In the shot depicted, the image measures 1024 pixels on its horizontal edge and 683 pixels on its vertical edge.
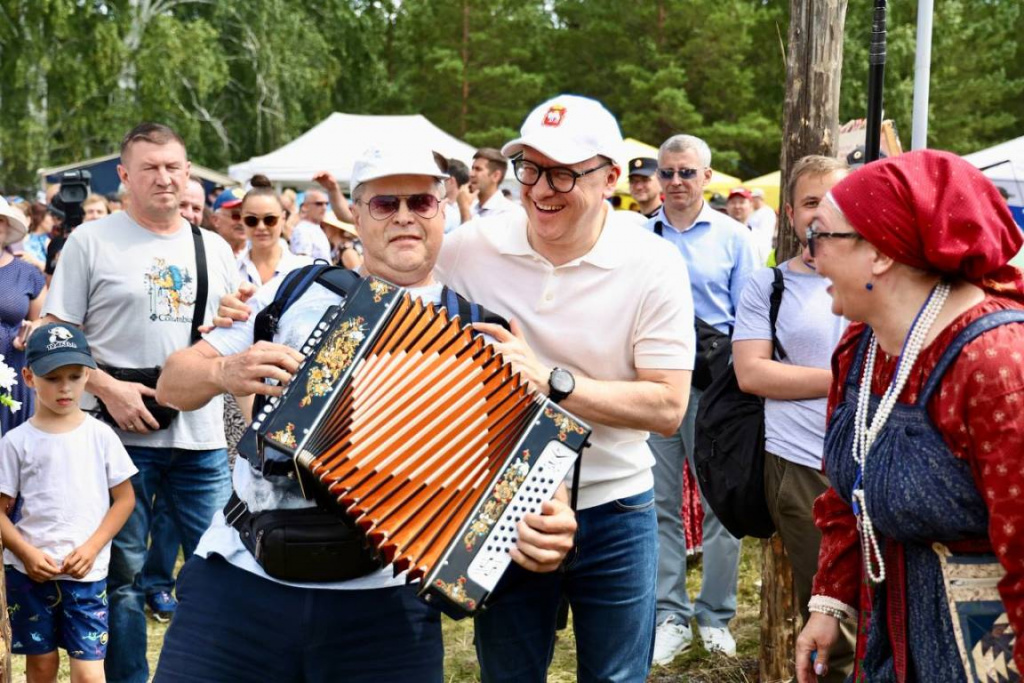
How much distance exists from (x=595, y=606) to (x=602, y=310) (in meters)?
0.86

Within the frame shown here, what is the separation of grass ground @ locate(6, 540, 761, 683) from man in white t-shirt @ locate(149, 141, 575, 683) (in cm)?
268

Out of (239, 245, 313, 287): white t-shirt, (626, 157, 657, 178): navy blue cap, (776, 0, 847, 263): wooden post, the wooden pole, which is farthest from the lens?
the wooden pole

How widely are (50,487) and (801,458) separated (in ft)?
9.45

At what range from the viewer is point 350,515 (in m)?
2.65

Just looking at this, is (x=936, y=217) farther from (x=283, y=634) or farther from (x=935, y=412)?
(x=283, y=634)

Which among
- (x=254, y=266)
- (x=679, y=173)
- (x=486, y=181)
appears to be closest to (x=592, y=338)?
(x=679, y=173)

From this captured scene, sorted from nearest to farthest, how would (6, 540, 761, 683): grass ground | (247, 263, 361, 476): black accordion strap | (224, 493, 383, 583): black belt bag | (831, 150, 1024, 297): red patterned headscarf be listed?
(831, 150, 1024, 297): red patterned headscarf → (224, 493, 383, 583): black belt bag → (247, 263, 361, 476): black accordion strap → (6, 540, 761, 683): grass ground

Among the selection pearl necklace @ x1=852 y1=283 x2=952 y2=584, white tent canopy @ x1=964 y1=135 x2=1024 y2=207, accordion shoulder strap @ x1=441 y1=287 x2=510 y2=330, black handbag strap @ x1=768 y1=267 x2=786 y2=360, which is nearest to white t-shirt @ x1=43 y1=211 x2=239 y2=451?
accordion shoulder strap @ x1=441 y1=287 x2=510 y2=330

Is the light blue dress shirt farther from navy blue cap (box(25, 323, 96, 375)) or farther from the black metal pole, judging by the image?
navy blue cap (box(25, 323, 96, 375))

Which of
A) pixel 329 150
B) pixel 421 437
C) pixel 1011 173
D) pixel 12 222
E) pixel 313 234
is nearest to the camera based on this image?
pixel 421 437

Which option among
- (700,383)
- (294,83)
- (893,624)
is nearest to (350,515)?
(893,624)

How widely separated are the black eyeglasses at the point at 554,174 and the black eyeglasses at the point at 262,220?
11.8 ft

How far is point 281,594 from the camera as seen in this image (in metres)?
2.82

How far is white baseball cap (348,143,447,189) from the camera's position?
301 centimetres
